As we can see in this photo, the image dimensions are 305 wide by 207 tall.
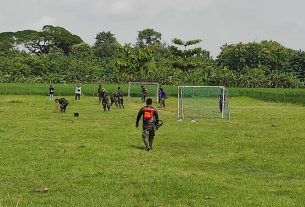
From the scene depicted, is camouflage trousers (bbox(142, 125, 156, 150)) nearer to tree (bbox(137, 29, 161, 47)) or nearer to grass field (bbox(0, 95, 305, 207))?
grass field (bbox(0, 95, 305, 207))

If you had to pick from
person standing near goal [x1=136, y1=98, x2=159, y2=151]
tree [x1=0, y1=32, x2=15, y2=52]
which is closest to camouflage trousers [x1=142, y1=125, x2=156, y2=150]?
person standing near goal [x1=136, y1=98, x2=159, y2=151]

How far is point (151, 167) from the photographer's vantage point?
15875 mm

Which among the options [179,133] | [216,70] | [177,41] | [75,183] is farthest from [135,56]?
[75,183]

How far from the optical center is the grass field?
12.0m

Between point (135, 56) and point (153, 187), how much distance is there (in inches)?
2566

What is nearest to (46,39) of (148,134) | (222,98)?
(222,98)

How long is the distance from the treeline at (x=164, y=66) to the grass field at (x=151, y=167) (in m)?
52.8

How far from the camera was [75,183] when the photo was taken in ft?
44.0

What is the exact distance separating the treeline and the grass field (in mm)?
52796

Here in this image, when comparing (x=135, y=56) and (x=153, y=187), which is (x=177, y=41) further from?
(x=153, y=187)

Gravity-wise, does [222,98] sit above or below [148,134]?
above

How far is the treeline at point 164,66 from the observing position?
79.6 meters

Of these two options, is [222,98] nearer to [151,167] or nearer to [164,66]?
[151,167]

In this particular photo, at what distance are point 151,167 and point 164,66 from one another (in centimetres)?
7933
